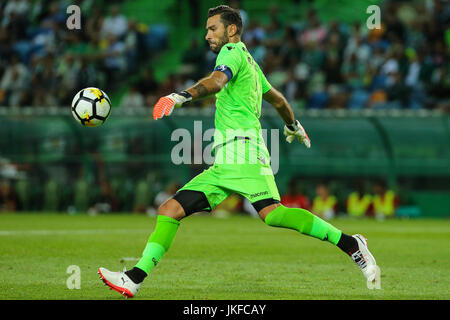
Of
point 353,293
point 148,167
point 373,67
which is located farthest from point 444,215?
point 353,293

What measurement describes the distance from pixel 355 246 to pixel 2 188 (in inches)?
621

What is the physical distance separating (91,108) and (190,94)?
1820 millimetres

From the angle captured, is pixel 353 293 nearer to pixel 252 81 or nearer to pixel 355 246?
pixel 355 246

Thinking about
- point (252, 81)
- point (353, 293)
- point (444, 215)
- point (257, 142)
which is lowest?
point (444, 215)

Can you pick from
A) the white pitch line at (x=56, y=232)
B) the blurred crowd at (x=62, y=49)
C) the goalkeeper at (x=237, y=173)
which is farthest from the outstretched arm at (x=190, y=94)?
the blurred crowd at (x=62, y=49)

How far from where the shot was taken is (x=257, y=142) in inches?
295

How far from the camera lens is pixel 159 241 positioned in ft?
23.3

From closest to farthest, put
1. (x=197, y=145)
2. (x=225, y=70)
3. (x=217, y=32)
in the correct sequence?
(x=225, y=70), (x=217, y=32), (x=197, y=145)

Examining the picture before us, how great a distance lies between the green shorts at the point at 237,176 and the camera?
24.0 feet

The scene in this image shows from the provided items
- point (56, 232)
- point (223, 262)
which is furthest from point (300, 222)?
point (56, 232)

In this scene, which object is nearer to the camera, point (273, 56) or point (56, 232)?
point (56, 232)

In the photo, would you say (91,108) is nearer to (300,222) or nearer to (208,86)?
(208,86)

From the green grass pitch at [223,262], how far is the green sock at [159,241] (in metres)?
0.34

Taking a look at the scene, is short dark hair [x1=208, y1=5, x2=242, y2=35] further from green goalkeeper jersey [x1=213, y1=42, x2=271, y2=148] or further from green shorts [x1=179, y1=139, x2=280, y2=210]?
green shorts [x1=179, y1=139, x2=280, y2=210]
